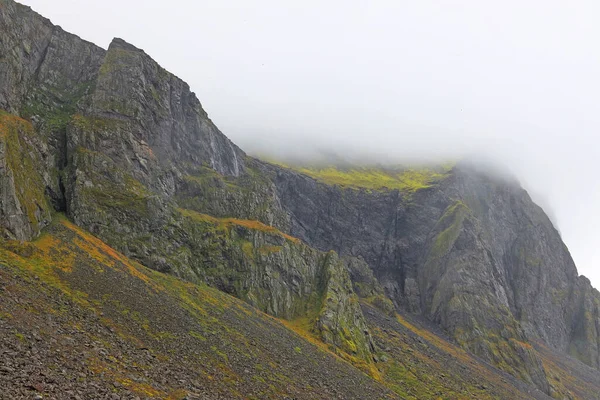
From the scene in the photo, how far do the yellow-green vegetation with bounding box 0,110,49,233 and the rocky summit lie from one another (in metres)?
0.39

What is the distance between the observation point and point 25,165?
240ft

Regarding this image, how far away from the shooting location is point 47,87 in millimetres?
101500

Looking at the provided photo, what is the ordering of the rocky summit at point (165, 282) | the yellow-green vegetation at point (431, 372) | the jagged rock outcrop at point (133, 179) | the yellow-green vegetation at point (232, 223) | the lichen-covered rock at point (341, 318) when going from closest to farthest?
the rocky summit at point (165, 282) < the jagged rock outcrop at point (133, 179) < the yellow-green vegetation at point (431, 372) < the lichen-covered rock at point (341, 318) < the yellow-green vegetation at point (232, 223)

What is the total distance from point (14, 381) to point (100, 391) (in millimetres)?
5600

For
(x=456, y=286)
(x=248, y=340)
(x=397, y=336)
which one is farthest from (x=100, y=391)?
(x=456, y=286)

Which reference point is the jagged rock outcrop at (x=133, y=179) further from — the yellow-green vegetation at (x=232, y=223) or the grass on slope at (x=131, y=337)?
the grass on slope at (x=131, y=337)

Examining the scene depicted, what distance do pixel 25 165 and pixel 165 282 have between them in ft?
106

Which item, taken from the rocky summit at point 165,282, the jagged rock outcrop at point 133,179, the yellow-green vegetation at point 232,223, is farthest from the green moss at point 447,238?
the yellow-green vegetation at point 232,223

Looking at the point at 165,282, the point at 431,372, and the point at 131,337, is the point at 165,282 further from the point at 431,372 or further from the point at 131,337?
the point at 431,372

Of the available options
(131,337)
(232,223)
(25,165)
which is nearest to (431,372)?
(232,223)

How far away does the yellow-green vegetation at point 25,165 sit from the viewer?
6638cm

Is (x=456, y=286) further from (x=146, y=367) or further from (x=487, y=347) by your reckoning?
(x=146, y=367)

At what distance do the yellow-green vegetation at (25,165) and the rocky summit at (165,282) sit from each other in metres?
0.39

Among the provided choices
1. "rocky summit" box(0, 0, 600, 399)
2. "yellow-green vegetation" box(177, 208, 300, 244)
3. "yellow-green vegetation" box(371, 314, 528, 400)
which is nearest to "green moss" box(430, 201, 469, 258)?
"rocky summit" box(0, 0, 600, 399)
